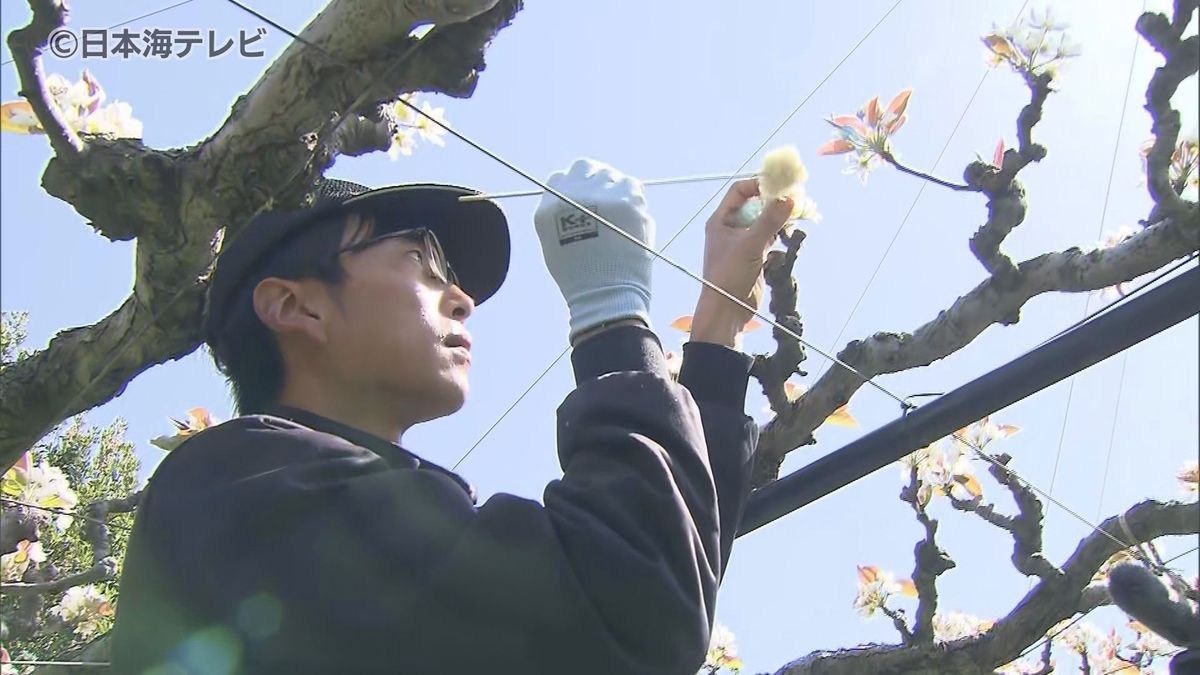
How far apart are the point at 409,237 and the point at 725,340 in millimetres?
388

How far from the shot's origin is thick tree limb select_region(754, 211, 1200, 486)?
1.79 meters

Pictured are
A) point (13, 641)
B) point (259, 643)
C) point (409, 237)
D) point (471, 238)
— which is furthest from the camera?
point (13, 641)

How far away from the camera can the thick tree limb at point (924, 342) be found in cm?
179

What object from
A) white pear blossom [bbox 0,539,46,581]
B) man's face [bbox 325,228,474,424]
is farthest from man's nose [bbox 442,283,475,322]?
white pear blossom [bbox 0,539,46,581]

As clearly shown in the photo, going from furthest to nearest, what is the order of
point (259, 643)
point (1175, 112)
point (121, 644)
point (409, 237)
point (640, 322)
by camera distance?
point (1175, 112)
point (409, 237)
point (640, 322)
point (121, 644)
point (259, 643)

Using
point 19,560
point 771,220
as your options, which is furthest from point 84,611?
point 771,220

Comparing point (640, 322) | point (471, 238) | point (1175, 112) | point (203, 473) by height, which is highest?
point (1175, 112)

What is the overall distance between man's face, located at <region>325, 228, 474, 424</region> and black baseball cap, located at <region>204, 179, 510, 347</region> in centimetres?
11

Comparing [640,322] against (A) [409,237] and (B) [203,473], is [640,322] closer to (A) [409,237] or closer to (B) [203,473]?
(A) [409,237]

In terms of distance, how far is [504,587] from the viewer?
0.93 m

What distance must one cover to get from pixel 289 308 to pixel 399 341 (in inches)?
5.9

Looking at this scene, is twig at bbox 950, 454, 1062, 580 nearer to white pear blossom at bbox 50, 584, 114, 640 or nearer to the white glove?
the white glove

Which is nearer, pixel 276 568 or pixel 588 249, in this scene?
pixel 276 568

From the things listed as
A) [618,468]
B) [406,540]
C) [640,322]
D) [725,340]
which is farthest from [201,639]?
[725,340]
